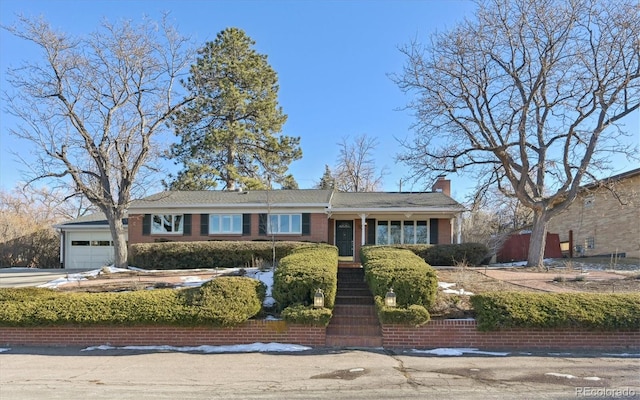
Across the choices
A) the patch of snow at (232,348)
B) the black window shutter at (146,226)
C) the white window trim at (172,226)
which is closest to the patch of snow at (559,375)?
the patch of snow at (232,348)

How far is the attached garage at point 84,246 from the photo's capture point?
80.2ft

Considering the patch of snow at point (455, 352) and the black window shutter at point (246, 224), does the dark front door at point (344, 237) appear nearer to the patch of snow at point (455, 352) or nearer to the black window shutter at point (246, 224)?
the black window shutter at point (246, 224)

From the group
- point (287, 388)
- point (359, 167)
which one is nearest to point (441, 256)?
point (287, 388)

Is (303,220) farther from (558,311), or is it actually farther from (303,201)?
(558,311)

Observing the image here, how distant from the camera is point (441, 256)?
1808 cm

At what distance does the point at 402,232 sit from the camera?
22141mm

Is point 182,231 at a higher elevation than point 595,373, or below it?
higher

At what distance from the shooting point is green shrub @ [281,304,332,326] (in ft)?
28.7

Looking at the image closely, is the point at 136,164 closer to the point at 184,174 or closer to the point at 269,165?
the point at 184,174

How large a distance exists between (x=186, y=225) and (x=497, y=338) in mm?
16618

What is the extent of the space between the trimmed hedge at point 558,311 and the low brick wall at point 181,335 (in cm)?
327

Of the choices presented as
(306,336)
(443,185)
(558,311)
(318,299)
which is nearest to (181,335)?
(306,336)

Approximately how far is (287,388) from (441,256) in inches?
511

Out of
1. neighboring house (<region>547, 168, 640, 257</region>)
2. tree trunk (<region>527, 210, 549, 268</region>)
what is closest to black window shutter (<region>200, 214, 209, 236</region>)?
tree trunk (<region>527, 210, 549, 268</region>)
